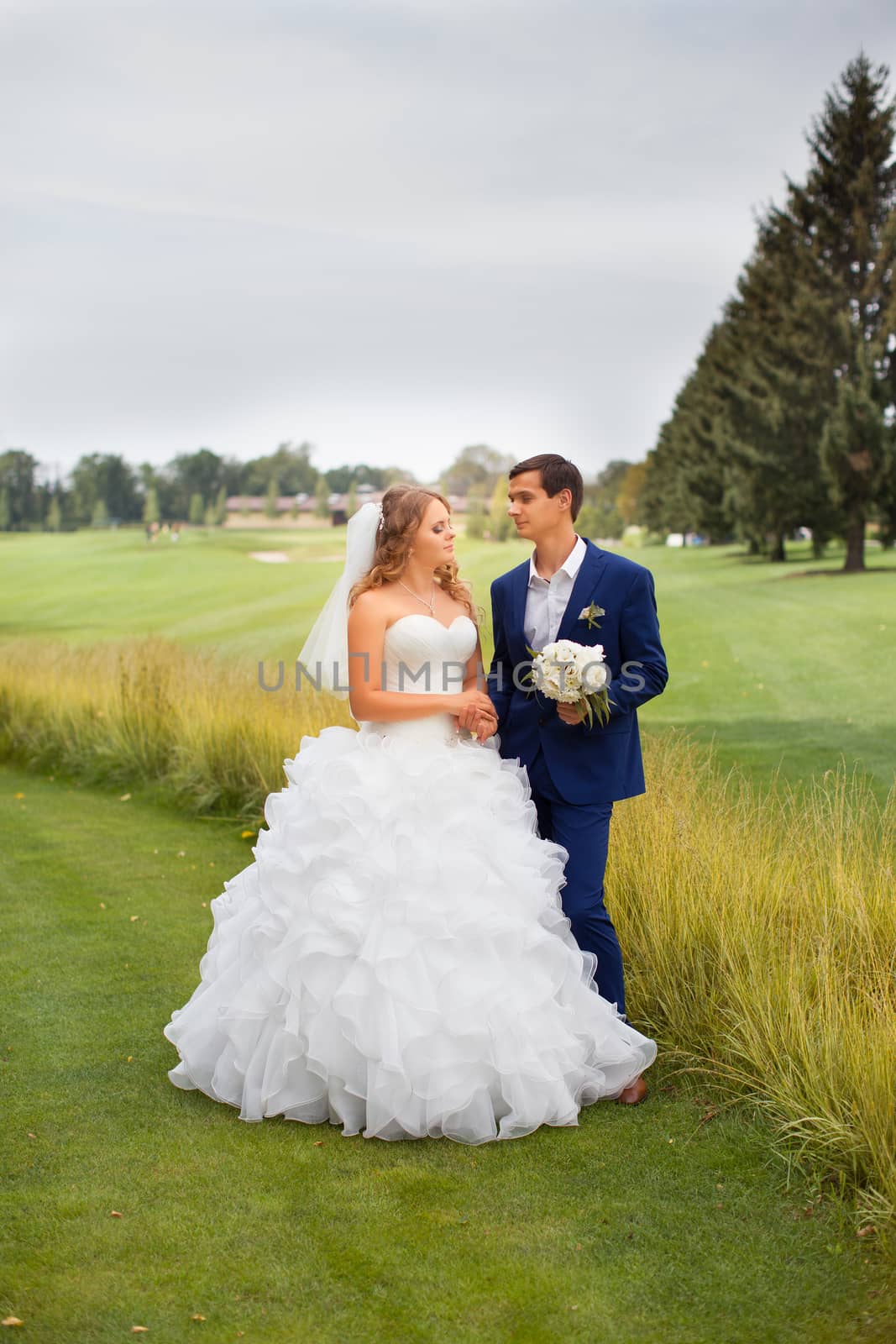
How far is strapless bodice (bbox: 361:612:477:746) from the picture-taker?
168 inches

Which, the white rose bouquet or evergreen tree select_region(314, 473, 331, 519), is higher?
evergreen tree select_region(314, 473, 331, 519)

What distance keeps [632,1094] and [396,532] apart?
7.26 feet

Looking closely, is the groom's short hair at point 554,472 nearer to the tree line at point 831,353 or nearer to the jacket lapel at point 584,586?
the jacket lapel at point 584,586

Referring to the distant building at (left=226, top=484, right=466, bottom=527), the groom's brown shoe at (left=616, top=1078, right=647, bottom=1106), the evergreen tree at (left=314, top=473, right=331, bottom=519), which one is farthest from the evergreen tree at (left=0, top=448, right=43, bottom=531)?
the groom's brown shoe at (left=616, top=1078, right=647, bottom=1106)

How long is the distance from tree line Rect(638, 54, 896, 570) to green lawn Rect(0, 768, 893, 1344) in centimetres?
2373

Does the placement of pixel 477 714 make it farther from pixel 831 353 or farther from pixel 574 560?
pixel 831 353

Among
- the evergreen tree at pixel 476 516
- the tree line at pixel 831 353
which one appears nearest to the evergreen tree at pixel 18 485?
the evergreen tree at pixel 476 516

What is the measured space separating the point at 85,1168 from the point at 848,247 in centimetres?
2939

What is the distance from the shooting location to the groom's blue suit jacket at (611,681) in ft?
13.5

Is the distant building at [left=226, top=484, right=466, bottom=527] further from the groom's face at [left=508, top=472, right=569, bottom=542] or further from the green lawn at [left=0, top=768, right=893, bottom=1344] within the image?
the green lawn at [left=0, top=768, right=893, bottom=1344]

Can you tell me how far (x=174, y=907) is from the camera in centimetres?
701

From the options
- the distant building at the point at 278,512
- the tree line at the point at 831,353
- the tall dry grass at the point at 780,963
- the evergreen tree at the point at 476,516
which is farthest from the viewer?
the distant building at the point at 278,512

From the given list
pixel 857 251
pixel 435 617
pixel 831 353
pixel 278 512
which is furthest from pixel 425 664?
pixel 278 512

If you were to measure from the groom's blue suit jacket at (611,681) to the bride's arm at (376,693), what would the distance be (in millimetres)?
294
